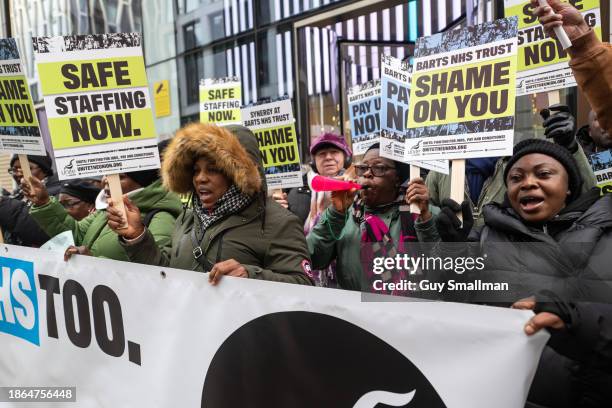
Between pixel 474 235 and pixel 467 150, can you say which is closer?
pixel 474 235

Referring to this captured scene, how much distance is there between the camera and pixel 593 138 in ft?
10.5

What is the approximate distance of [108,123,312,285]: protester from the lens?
232 cm

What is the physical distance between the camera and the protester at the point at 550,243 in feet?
4.75

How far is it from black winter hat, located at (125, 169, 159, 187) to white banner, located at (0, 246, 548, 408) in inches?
24.9

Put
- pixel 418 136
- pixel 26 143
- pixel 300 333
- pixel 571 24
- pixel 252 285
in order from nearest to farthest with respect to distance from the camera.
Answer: pixel 300 333, pixel 252 285, pixel 571 24, pixel 418 136, pixel 26 143

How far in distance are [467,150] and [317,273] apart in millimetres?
1422

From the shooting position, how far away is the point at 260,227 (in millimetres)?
2365

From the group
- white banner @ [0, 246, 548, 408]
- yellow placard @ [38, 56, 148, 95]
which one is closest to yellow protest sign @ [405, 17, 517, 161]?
white banner @ [0, 246, 548, 408]

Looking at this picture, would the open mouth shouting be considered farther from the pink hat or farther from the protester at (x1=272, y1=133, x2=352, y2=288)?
the pink hat

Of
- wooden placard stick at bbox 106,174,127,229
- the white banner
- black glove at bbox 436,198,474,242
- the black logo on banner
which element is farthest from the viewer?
wooden placard stick at bbox 106,174,127,229

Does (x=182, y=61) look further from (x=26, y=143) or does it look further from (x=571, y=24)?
(x=571, y=24)

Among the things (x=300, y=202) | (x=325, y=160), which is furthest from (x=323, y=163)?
(x=300, y=202)

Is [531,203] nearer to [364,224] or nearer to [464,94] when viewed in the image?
[464,94]

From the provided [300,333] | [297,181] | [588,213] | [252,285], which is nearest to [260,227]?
[252,285]
